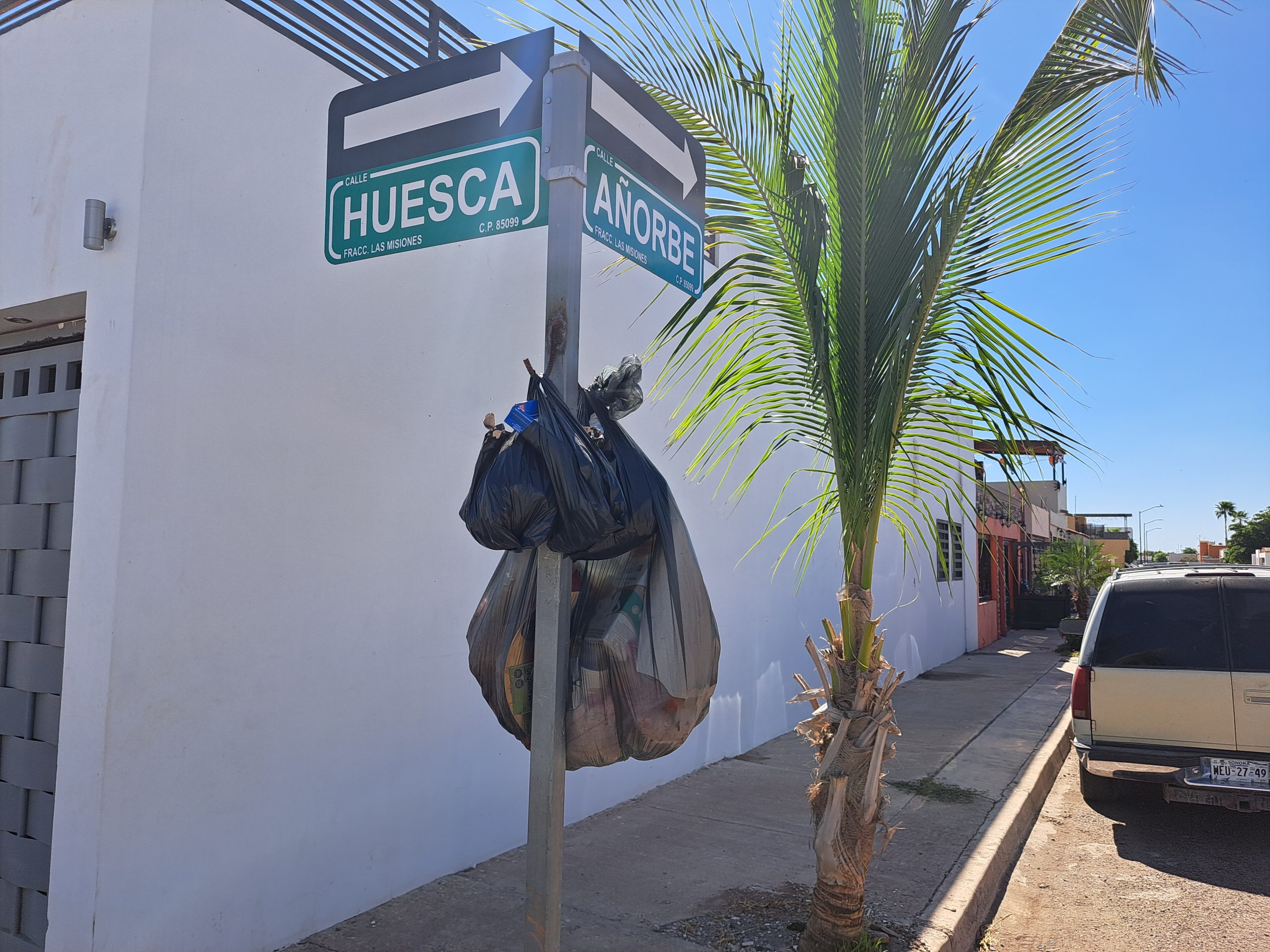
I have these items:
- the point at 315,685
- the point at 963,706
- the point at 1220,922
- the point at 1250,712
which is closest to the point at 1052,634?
the point at 963,706

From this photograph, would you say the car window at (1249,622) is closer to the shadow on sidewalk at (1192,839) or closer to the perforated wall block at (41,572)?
the shadow on sidewalk at (1192,839)

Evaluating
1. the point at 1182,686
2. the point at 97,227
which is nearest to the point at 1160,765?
the point at 1182,686

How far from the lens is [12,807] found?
138 inches

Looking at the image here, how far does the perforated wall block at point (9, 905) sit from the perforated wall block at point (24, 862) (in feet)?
0.10

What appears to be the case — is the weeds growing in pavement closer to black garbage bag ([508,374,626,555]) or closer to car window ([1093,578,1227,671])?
car window ([1093,578,1227,671])

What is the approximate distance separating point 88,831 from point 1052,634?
69.0ft

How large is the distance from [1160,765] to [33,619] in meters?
6.26

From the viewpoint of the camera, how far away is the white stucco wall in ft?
10.4

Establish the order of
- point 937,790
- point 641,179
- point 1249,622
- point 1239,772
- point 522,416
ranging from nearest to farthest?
point 522,416
point 641,179
point 1239,772
point 1249,622
point 937,790

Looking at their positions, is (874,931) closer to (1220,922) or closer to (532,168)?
(1220,922)

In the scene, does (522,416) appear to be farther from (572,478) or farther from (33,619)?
(33,619)

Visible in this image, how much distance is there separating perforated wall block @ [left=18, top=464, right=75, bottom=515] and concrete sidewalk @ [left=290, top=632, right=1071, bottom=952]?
81.4 inches

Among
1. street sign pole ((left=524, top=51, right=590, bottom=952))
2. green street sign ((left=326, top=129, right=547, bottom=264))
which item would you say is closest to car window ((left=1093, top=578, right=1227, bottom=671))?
street sign pole ((left=524, top=51, right=590, bottom=952))

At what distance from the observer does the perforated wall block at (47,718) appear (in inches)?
133
